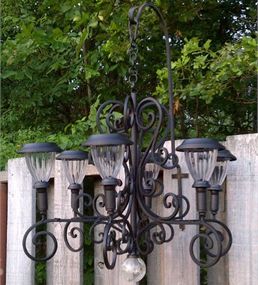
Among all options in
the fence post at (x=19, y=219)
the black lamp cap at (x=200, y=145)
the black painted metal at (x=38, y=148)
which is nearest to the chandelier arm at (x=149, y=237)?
the black lamp cap at (x=200, y=145)

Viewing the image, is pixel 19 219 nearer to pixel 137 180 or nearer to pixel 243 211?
pixel 137 180

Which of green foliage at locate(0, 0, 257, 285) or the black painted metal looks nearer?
the black painted metal

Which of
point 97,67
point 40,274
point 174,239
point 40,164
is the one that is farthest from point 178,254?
point 97,67

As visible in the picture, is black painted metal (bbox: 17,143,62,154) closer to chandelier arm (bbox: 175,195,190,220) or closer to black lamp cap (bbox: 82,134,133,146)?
black lamp cap (bbox: 82,134,133,146)

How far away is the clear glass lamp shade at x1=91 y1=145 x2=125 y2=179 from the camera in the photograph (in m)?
1.66

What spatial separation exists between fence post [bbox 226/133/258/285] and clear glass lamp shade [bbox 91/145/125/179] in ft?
1.21

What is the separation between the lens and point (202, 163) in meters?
1.68

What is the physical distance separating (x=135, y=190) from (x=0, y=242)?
2.83 feet

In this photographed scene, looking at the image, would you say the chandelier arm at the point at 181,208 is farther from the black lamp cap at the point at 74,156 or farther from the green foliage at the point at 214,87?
the green foliage at the point at 214,87

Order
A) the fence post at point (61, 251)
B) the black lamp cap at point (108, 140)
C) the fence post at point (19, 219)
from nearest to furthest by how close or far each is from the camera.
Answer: the black lamp cap at point (108, 140) < the fence post at point (61, 251) < the fence post at point (19, 219)

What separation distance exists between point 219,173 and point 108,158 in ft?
1.02

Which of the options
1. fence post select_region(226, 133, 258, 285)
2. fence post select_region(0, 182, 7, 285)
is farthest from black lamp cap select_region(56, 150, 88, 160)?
fence post select_region(0, 182, 7, 285)

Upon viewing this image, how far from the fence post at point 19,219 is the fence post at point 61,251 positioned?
0.08 metres

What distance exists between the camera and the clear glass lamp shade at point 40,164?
1913mm
